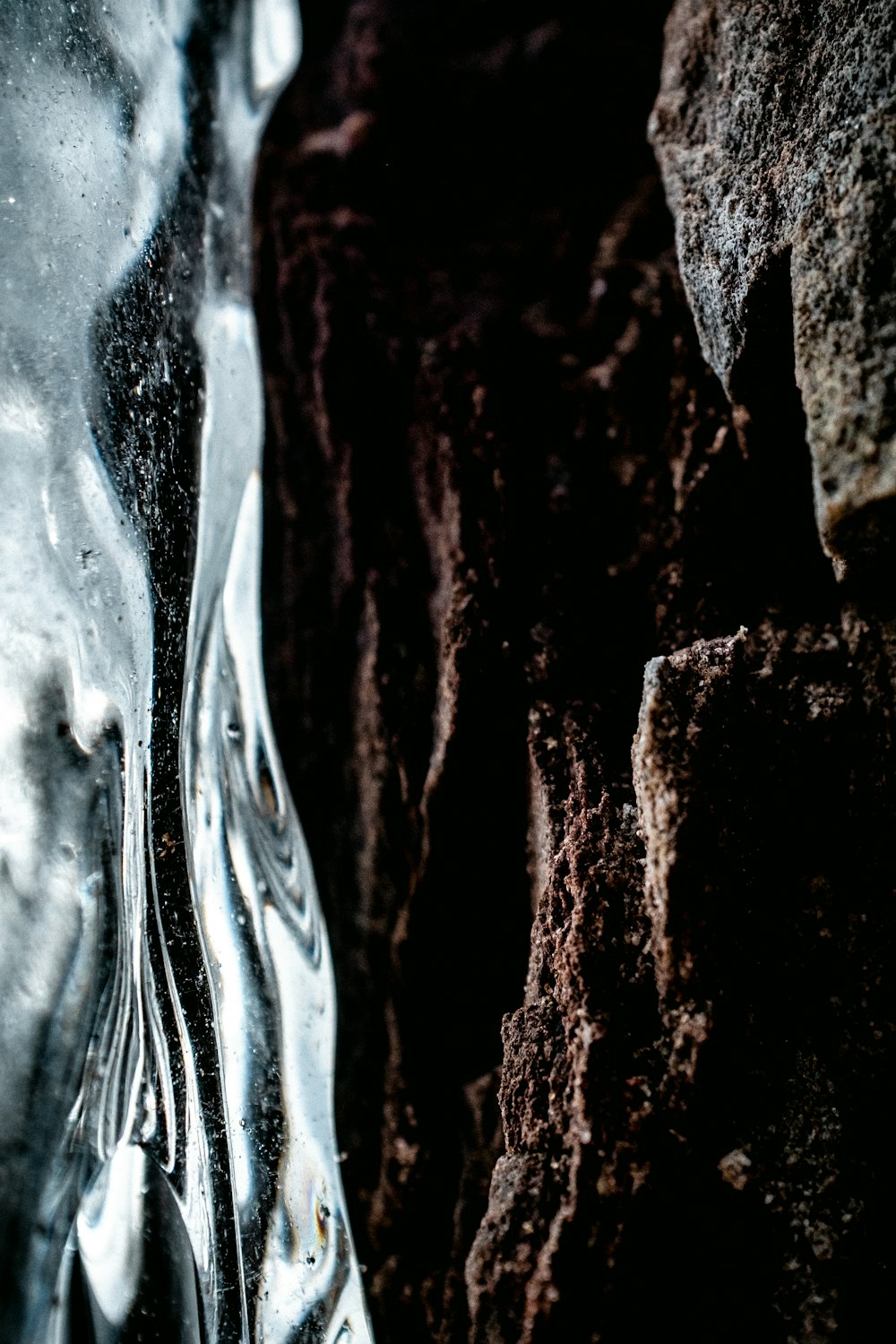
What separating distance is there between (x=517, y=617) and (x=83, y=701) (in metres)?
0.50

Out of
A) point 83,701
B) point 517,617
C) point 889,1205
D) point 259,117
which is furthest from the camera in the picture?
point 259,117

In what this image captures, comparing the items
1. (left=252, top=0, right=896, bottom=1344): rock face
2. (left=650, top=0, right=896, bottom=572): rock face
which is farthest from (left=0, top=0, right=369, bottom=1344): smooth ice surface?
(left=650, top=0, right=896, bottom=572): rock face

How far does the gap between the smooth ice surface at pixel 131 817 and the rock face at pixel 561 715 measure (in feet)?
0.33

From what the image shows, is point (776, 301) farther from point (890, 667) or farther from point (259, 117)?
point (259, 117)

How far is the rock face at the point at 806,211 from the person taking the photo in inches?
26.3

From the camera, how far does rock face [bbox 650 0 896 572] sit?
0.67 m

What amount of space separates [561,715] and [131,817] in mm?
494

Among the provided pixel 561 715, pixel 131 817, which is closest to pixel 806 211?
pixel 561 715

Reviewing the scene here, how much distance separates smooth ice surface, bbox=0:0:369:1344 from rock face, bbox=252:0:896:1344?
10 centimetres

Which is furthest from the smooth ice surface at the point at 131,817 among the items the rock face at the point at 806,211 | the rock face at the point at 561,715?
the rock face at the point at 806,211

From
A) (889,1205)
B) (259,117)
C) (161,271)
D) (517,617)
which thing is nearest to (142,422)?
(161,271)

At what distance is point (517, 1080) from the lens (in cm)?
83

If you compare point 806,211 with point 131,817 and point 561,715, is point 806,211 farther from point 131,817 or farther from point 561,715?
point 131,817

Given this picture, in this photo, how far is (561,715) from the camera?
1.01 m
